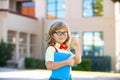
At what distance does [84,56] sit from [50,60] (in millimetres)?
35632

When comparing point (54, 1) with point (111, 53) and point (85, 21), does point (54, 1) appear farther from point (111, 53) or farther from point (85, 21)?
point (111, 53)

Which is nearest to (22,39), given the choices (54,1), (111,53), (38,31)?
(38,31)

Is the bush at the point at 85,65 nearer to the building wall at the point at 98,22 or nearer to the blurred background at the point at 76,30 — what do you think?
the blurred background at the point at 76,30

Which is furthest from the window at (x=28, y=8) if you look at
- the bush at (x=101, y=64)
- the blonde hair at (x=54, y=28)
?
the blonde hair at (x=54, y=28)

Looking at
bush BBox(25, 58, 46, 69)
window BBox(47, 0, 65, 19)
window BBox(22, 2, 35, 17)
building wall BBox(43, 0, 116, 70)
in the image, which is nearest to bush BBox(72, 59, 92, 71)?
bush BBox(25, 58, 46, 69)

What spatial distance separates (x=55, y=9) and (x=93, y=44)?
6.28 metres

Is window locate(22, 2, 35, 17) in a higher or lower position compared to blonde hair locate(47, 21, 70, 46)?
higher

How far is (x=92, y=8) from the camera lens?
130 feet

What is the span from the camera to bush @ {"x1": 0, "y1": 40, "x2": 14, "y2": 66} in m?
32.5

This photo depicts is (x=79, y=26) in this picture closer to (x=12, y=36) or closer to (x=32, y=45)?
(x=32, y=45)

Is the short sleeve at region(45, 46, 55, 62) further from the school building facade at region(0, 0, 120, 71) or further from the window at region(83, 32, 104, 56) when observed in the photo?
the window at region(83, 32, 104, 56)

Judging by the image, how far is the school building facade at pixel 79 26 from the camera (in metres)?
38.1

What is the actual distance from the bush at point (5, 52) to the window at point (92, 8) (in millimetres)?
10961

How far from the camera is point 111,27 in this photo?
3891cm
